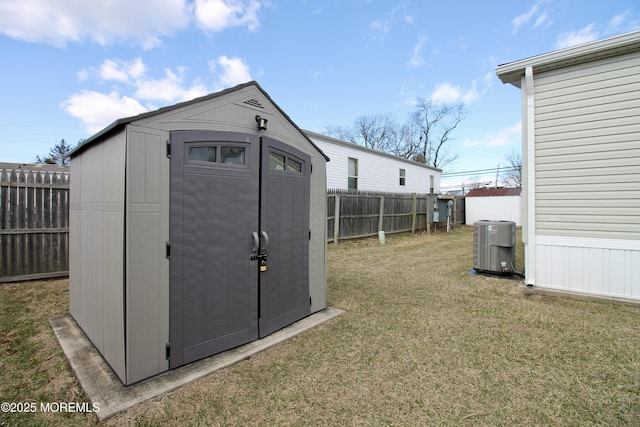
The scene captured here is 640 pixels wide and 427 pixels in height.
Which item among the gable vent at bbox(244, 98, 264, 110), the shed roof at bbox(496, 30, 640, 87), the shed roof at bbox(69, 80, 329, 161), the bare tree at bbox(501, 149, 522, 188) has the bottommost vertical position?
the shed roof at bbox(69, 80, 329, 161)

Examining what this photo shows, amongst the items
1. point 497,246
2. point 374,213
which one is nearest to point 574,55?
point 497,246

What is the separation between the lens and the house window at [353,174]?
12898mm

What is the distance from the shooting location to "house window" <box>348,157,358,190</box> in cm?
1290

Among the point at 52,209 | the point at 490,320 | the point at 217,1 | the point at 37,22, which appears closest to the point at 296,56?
the point at 217,1

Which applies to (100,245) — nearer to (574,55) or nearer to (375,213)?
(574,55)

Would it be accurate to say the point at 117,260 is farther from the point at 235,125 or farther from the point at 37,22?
the point at 37,22

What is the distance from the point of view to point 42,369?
2592 millimetres

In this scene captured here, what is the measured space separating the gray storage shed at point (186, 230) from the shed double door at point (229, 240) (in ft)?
0.03

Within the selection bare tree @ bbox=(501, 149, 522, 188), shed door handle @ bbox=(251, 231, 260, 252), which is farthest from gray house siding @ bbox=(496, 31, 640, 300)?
bare tree @ bbox=(501, 149, 522, 188)

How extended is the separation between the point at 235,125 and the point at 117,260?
1.59 meters

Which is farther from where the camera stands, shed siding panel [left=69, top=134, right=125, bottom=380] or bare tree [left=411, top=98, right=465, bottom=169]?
bare tree [left=411, top=98, right=465, bottom=169]

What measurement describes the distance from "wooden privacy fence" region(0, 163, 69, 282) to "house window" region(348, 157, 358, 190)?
31.9ft

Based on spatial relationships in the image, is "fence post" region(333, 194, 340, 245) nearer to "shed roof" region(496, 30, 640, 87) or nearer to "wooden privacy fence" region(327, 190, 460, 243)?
"wooden privacy fence" region(327, 190, 460, 243)

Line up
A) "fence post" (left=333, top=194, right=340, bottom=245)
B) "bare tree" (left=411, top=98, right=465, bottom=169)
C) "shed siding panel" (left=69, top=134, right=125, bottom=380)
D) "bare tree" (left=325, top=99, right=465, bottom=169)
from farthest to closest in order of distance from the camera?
"bare tree" (left=325, top=99, right=465, bottom=169) < "bare tree" (left=411, top=98, right=465, bottom=169) < "fence post" (left=333, top=194, right=340, bottom=245) < "shed siding panel" (left=69, top=134, right=125, bottom=380)
